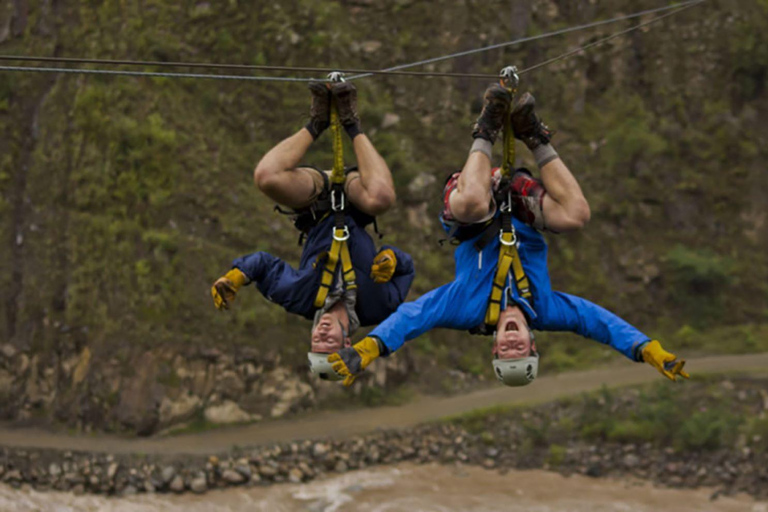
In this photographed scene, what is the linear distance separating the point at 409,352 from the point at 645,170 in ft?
25.6

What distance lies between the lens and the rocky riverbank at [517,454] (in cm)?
2230

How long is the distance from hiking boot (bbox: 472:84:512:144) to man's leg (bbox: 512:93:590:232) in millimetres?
99

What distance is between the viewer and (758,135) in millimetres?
27875

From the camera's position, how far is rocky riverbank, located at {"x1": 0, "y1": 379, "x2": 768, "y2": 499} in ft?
73.2

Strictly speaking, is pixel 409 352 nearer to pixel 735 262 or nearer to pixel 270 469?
pixel 270 469

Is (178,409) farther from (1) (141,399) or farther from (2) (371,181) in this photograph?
(2) (371,181)

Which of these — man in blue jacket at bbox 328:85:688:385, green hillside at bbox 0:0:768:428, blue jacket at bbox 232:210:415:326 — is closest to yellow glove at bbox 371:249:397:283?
blue jacket at bbox 232:210:415:326

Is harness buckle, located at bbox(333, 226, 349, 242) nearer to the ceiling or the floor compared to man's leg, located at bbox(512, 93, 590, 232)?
nearer to the floor

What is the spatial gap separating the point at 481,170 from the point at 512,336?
45.1 inches

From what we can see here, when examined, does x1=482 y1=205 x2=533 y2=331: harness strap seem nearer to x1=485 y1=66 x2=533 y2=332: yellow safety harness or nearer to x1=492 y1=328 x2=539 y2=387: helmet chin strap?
x1=485 y1=66 x2=533 y2=332: yellow safety harness

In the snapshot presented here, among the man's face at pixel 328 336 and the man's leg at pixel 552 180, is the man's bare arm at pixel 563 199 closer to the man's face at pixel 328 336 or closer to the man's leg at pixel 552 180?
the man's leg at pixel 552 180

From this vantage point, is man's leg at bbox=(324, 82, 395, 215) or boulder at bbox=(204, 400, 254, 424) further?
boulder at bbox=(204, 400, 254, 424)

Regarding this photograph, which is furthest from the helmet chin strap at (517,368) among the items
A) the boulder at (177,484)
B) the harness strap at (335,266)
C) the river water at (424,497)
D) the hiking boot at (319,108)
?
the boulder at (177,484)

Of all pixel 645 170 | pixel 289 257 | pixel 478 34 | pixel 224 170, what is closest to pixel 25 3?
pixel 224 170
